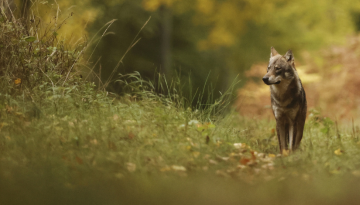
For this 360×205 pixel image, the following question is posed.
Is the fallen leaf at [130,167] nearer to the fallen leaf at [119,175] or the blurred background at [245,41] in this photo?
the fallen leaf at [119,175]

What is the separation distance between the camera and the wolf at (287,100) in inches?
198

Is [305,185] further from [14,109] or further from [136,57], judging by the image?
[136,57]

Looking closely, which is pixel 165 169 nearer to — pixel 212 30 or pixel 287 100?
pixel 287 100

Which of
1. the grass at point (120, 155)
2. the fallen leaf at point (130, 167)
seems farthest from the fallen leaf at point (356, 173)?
the fallen leaf at point (130, 167)

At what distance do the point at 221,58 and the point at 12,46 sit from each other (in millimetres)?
7326

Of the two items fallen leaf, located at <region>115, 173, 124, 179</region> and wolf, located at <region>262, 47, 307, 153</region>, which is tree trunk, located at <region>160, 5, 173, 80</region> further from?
fallen leaf, located at <region>115, 173, 124, 179</region>

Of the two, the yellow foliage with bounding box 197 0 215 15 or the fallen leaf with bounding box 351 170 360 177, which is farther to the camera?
the yellow foliage with bounding box 197 0 215 15

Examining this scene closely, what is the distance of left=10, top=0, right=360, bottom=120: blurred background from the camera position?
10.1 metres

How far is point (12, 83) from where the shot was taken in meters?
5.00

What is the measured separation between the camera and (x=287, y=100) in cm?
504

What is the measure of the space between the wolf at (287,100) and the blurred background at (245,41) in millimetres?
4139

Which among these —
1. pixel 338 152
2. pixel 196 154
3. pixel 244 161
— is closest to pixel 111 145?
pixel 196 154

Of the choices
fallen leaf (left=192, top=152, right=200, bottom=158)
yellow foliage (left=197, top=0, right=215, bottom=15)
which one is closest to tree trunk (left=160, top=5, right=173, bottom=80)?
yellow foliage (left=197, top=0, right=215, bottom=15)

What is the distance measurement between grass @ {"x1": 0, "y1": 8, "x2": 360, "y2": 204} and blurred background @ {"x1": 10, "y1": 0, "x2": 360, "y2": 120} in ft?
13.5
